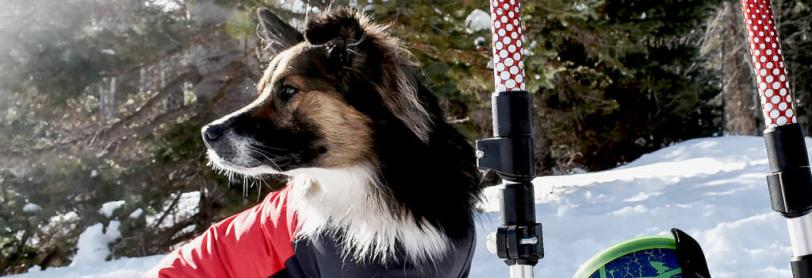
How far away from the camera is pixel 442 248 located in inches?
99.4

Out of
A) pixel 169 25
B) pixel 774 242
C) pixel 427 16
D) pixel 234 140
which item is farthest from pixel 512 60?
pixel 169 25

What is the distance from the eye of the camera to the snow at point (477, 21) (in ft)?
19.3

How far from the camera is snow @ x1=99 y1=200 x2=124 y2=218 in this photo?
736 centimetres

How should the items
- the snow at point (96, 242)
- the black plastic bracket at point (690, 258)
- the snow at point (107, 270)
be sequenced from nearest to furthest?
1. the black plastic bracket at point (690, 258)
2. the snow at point (107, 270)
3. the snow at point (96, 242)

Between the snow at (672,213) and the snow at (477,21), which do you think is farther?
the snow at (477,21)

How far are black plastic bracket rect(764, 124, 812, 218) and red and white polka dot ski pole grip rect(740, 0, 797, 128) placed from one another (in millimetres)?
29

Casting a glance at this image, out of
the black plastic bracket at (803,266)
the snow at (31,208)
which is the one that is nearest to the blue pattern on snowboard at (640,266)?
the black plastic bracket at (803,266)

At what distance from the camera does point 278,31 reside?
291cm

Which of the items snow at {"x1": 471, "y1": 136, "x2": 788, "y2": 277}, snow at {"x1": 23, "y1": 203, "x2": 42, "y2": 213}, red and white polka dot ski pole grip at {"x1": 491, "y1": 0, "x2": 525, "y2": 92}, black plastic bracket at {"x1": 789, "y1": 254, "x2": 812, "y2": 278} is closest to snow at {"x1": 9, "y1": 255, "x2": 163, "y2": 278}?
snow at {"x1": 23, "y1": 203, "x2": 42, "y2": 213}

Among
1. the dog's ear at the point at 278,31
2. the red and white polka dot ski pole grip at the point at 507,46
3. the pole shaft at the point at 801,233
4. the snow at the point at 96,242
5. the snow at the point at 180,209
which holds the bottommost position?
the snow at the point at 96,242

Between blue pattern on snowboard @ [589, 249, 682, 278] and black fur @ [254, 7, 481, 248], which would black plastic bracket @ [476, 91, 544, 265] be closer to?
blue pattern on snowboard @ [589, 249, 682, 278]

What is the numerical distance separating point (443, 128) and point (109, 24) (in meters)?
5.67

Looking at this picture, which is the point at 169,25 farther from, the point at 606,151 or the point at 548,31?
the point at 606,151

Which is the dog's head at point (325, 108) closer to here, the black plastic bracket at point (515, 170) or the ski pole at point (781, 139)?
the black plastic bracket at point (515, 170)
